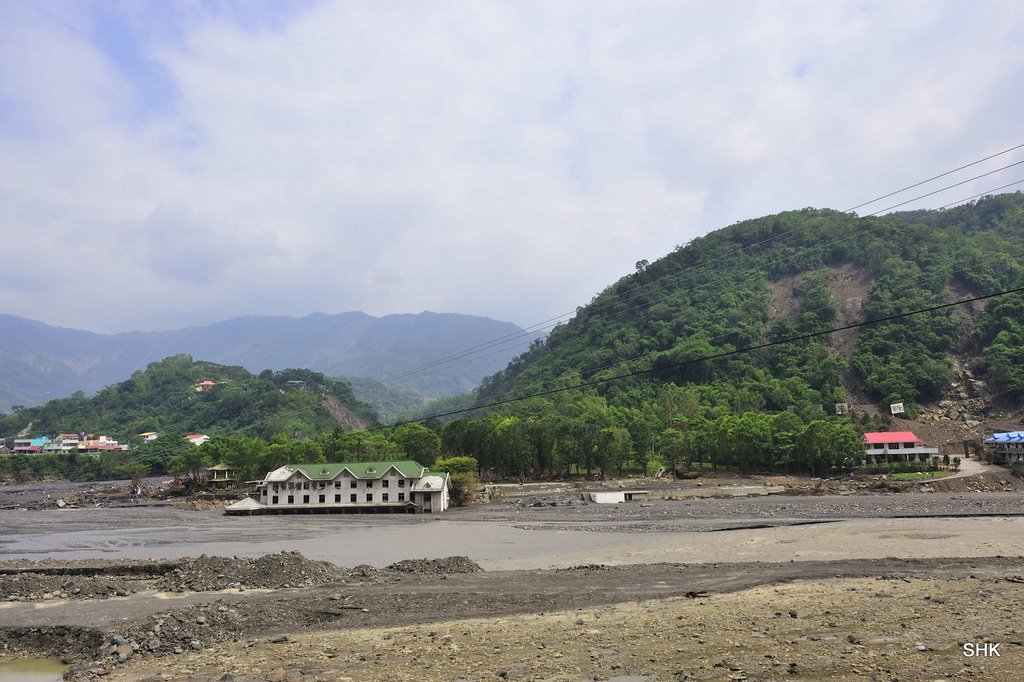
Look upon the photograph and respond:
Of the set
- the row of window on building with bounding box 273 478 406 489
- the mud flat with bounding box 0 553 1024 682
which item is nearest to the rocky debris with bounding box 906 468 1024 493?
the mud flat with bounding box 0 553 1024 682

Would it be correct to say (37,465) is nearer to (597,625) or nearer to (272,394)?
(272,394)

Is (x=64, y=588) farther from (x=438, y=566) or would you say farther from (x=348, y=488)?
(x=348, y=488)

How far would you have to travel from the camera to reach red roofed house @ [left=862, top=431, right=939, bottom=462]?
83.9 metres

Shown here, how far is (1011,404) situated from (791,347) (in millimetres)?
36948

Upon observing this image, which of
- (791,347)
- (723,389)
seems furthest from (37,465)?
(791,347)

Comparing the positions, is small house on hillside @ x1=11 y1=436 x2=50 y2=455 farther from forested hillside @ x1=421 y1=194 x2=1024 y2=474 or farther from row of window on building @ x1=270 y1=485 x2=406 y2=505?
row of window on building @ x1=270 y1=485 x2=406 y2=505

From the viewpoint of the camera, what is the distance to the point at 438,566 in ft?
80.8

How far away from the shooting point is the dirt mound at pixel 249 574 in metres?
21.9

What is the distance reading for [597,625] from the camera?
50.8ft

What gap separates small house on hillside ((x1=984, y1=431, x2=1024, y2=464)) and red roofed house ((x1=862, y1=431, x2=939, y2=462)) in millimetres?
6389

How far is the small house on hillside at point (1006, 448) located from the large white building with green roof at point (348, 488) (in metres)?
68.7

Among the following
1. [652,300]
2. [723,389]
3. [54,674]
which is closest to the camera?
[54,674]

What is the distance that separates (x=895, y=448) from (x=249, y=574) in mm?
86875

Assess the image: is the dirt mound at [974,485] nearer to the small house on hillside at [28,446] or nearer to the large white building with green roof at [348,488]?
the large white building with green roof at [348,488]
